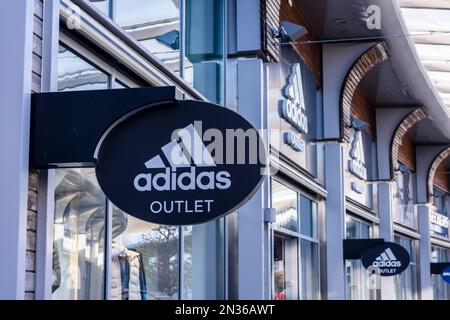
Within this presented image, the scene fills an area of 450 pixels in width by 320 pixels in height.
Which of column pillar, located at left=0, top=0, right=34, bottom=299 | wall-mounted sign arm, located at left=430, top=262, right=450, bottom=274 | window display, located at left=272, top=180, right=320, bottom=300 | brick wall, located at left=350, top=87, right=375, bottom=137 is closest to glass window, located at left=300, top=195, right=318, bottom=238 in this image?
window display, located at left=272, top=180, right=320, bottom=300

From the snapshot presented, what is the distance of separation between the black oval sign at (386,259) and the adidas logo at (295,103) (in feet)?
7.84

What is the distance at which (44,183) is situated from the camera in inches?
164

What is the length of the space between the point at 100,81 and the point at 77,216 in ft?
3.26

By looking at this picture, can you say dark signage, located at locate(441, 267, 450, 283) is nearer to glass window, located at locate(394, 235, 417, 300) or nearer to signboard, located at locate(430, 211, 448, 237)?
glass window, located at locate(394, 235, 417, 300)

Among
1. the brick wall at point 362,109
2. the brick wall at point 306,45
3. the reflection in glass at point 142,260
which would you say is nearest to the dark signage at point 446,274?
the brick wall at point 362,109

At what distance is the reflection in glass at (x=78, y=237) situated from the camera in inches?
192

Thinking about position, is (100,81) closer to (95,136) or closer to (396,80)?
(95,136)

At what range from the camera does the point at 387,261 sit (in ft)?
41.8

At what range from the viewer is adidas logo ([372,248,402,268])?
12.7 metres

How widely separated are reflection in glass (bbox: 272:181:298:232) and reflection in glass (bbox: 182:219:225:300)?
68.7 inches

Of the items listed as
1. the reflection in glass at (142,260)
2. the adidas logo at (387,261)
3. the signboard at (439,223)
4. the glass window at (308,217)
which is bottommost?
the reflection in glass at (142,260)

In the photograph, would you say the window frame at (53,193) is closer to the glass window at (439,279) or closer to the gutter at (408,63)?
the gutter at (408,63)

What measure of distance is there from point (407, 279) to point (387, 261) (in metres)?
8.34
